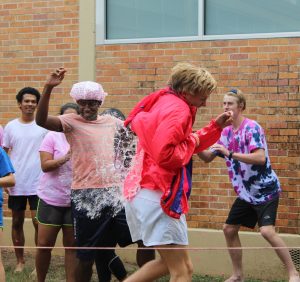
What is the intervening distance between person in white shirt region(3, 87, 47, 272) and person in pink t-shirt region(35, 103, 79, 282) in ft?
3.81

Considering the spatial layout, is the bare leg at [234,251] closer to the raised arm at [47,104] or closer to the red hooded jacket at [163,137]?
the raised arm at [47,104]

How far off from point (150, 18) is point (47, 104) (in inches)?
128

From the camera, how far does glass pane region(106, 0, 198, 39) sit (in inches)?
345

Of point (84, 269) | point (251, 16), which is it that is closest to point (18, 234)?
point (84, 269)

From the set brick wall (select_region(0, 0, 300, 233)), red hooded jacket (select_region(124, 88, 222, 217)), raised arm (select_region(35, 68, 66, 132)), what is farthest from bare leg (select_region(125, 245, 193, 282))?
brick wall (select_region(0, 0, 300, 233))

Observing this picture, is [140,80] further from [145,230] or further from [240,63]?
[145,230]

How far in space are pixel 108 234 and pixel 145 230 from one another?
55.7 inches

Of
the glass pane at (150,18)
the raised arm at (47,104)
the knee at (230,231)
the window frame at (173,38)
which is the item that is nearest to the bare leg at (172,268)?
the raised arm at (47,104)

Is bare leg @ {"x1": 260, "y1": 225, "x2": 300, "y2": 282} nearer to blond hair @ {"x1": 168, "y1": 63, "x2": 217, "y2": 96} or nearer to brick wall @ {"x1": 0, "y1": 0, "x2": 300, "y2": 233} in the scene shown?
brick wall @ {"x1": 0, "y1": 0, "x2": 300, "y2": 233}

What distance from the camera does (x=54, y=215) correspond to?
23.8 ft

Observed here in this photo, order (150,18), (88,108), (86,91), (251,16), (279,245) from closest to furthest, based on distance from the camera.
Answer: (86,91)
(88,108)
(279,245)
(251,16)
(150,18)

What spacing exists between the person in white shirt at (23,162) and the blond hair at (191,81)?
3515 mm

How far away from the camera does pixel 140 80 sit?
350 inches

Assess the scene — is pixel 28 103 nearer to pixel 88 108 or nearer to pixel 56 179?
pixel 56 179
